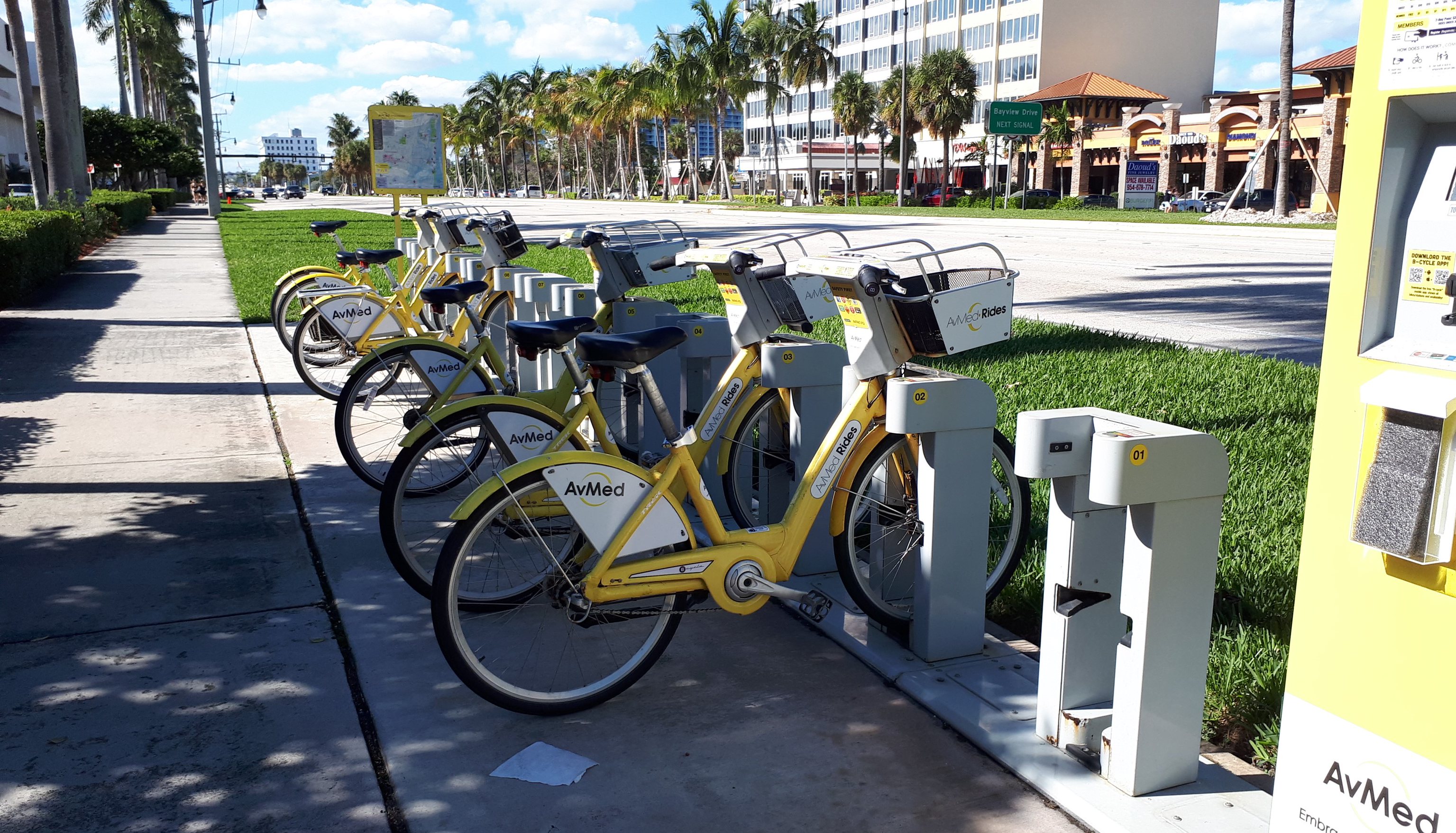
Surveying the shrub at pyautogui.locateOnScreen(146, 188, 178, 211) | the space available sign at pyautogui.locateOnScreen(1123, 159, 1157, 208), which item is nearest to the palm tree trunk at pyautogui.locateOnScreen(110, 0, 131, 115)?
the shrub at pyautogui.locateOnScreen(146, 188, 178, 211)

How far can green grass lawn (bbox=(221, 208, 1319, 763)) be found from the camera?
3430 mm

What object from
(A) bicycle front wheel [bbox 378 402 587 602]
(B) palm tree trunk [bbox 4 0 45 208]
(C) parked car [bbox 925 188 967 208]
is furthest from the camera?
(C) parked car [bbox 925 188 967 208]

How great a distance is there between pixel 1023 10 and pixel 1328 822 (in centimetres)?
7429

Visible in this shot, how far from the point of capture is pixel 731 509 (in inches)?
183

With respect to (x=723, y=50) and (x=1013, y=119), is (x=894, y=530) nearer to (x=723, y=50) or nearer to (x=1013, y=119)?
(x=1013, y=119)

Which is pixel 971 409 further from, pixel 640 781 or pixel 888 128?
pixel 888 128

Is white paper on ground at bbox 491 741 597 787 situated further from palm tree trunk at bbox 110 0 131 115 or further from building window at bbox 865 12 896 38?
building window at bbox 865 12 896 38

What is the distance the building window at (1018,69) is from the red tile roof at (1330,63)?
2782cm

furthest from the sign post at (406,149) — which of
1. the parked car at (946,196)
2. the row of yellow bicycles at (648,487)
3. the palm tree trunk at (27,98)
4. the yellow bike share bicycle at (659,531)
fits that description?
the parked car at (946,196)

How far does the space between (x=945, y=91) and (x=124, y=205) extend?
4285cm

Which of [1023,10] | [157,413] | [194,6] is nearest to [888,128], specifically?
[1023,10]

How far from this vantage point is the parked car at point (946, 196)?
58.8m

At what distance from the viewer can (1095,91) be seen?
62.2 m

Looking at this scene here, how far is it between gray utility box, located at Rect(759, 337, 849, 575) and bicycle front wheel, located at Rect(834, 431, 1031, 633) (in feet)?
0.85
